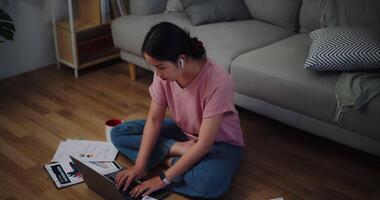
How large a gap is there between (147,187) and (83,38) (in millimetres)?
1596

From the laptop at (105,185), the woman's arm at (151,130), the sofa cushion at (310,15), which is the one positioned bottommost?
the laptop at (105,185)

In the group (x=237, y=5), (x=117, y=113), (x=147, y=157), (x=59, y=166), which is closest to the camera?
(x=147, y=157)

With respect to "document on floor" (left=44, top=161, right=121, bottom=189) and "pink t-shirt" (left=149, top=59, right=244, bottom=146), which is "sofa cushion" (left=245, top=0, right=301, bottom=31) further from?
"document on floor" (left=44, top=161, right=121, bottom=189)

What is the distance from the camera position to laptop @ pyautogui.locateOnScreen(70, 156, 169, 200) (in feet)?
5.48

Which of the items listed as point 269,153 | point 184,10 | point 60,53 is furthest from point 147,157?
point 60,53

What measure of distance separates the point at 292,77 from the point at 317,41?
9.1 inches

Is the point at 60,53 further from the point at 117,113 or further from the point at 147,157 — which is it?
the point at 147,157

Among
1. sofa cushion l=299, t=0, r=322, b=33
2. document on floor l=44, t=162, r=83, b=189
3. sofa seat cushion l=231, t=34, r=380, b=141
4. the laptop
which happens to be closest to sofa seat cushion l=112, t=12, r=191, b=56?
sofa seat cushion l=231, t=34, r=380, b=141

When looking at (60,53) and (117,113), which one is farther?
(60,53)

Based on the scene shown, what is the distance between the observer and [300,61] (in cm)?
215

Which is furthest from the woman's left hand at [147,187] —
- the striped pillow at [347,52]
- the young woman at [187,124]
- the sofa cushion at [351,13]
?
the sofa cushion at [351,13]

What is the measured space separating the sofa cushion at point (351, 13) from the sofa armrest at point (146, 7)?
1.04m

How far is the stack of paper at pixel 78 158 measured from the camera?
1931 mm

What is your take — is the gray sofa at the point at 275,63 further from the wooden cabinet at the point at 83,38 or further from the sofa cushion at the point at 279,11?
the wooden cabinet at the point at 83,38
